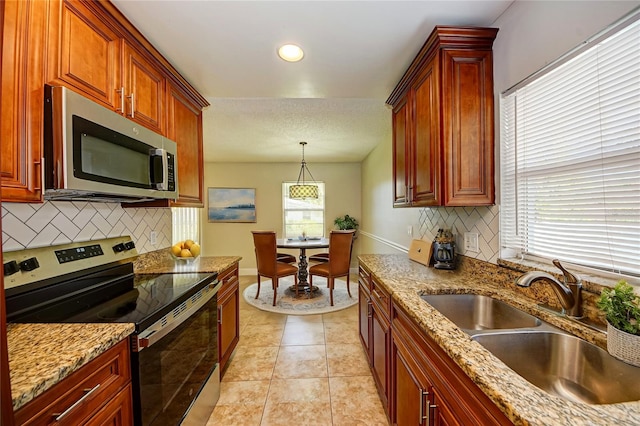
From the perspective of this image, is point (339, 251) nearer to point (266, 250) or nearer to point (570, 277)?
point (266, 250)

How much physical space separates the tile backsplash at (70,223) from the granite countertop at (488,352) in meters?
1.79

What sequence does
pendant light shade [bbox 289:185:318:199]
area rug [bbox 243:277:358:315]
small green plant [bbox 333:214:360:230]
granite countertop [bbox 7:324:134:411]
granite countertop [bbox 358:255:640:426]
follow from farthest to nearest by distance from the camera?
small green plant [bbox 333:214:360:230] < pendant light shade [bbox 289:185:318:199] < area rug [bbox 243:277:358:315] < granite countertop [bbox 7:324:134:411] < granite countertop [bbox 358:255:640:426]

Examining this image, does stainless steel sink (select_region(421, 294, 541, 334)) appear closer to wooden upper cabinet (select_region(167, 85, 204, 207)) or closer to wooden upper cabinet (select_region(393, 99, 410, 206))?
wooden upper cabinet (select_region(393, 99, 410, 206))

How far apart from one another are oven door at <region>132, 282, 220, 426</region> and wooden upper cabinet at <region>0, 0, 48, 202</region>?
707 millimetres

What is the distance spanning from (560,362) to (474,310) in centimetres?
47

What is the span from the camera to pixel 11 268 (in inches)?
46.6

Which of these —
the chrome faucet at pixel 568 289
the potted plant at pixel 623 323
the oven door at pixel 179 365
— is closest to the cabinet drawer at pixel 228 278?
the oven door at pixel 179 365

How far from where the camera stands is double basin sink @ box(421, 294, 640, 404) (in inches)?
32.8

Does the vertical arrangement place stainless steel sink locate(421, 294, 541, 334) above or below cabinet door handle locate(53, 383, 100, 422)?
above

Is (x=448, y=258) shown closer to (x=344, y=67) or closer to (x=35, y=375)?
(x=344, y=67)

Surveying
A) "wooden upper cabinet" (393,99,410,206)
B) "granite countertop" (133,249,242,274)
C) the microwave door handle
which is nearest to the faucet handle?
"wooden upper cabinet" (393,99,410,206)

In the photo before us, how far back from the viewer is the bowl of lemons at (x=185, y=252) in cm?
229

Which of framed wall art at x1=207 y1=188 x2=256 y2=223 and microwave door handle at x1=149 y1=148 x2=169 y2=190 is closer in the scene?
microwave door handle at x1=149 y1=148 x2=169 y2=190

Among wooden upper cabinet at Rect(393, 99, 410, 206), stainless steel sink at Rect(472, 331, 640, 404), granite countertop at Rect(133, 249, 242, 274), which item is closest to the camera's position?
stainless steel sink at Rect(472, 331, 640, 404)
